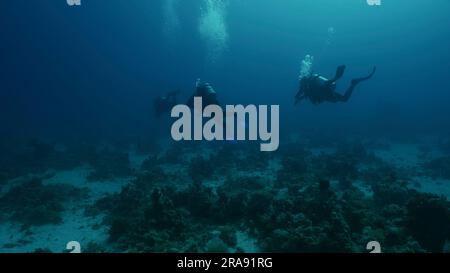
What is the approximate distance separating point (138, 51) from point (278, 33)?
55.8m

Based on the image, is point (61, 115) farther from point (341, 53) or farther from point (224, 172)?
point (341, 53)

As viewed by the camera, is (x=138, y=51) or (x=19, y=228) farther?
(x=138, y=51)

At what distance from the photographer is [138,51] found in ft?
459

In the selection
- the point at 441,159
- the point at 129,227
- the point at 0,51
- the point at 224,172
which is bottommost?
the point at 129,227

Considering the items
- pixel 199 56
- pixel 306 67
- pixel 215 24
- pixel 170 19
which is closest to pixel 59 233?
pixel 306 67

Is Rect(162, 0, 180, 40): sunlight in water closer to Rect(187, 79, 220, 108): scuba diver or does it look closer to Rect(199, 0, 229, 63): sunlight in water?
Rect(199, 0, 229, 63): sunlight in water

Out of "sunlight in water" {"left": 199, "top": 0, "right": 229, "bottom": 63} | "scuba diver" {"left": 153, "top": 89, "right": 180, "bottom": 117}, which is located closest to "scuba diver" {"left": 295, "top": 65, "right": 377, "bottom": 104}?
"scuba diver" {"left": 153, "top": 89, "right": 180, "bottom": 117}

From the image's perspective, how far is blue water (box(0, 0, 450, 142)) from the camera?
177 feet

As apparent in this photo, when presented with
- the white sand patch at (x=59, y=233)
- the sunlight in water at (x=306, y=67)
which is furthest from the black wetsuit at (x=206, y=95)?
the white sand patch at (x=59, y=233)

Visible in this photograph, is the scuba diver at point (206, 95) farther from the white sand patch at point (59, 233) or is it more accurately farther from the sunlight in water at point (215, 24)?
the sunlight in water at point (215, 24)

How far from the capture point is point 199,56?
169625 mm

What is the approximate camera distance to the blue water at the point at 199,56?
177 feet
